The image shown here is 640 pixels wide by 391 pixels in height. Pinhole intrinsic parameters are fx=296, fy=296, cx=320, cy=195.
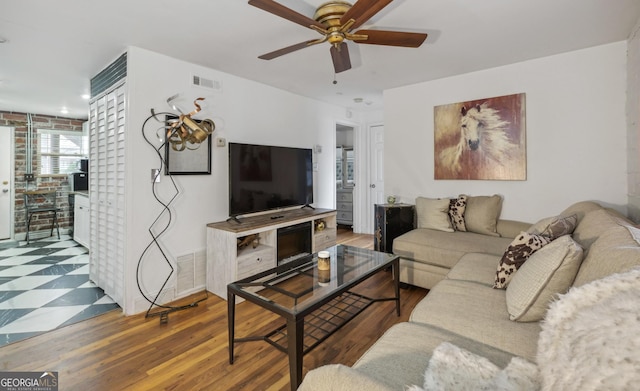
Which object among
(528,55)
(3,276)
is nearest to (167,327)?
(3,276)

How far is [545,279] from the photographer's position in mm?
1319

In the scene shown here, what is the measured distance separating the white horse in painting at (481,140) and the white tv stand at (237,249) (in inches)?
75.5

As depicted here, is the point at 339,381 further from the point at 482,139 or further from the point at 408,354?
the point at 482,139

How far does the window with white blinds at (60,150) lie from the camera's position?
5270 millimetres

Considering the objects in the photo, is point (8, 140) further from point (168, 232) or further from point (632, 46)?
point (632, 46)

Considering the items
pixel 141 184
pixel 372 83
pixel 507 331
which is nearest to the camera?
pixel 507 331

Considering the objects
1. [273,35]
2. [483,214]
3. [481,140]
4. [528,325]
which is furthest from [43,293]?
[481,140]

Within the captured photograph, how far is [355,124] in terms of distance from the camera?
534cm

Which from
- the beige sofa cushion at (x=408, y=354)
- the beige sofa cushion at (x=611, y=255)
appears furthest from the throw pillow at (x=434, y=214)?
the beige sofa cushion at (x=408, y=354)

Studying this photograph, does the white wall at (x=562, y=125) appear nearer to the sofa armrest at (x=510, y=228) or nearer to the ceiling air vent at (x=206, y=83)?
the sofa armrest at (x=510, y=228)

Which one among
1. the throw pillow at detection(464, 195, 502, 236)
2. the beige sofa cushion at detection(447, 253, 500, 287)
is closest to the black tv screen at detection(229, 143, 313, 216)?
the throw pillow at detection(464, 195, 502, 236)

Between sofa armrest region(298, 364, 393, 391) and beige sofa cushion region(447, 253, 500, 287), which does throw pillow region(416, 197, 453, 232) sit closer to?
beige sofa cushion region(447, 253, 500, 287)

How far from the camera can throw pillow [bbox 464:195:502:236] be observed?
306 centimetres

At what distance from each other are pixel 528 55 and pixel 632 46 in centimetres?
71
